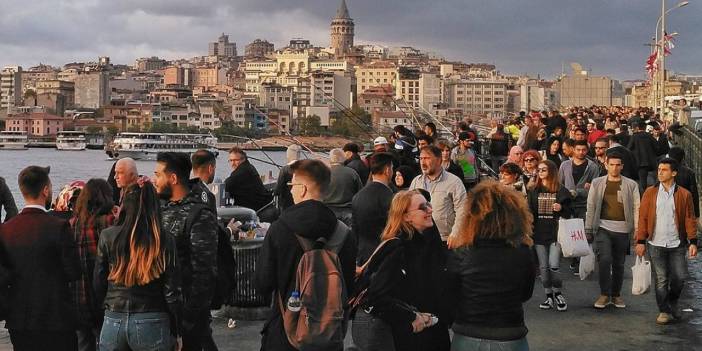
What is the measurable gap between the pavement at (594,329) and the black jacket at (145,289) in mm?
2197

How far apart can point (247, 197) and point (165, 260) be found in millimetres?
5388

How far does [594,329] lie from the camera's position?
26.2 ft

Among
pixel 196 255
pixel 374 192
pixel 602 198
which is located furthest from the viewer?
pixel 602 198

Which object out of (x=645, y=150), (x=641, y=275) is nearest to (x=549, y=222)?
(x=641, y=275)

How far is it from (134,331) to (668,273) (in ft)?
16.1

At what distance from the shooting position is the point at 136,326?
4.82 metres

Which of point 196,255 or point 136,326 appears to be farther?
point 196,255

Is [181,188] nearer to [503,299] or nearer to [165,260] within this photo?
[165,260]

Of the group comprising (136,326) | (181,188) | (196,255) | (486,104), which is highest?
(486,104)

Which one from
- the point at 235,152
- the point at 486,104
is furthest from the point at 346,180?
the point at 486,104

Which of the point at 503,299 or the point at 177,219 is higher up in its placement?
the point at 177,219

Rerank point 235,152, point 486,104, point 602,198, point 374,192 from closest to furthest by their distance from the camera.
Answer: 1. point 374,192
2. point 602,198
3. point 235,152
4. point 486,104

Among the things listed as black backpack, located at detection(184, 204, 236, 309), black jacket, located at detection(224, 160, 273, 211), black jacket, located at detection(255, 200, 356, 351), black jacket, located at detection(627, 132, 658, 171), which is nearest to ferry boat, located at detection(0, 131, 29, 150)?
black jacket, located at detection(627, 132, 658, 171)

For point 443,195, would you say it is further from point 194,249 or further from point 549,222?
point 194,249
